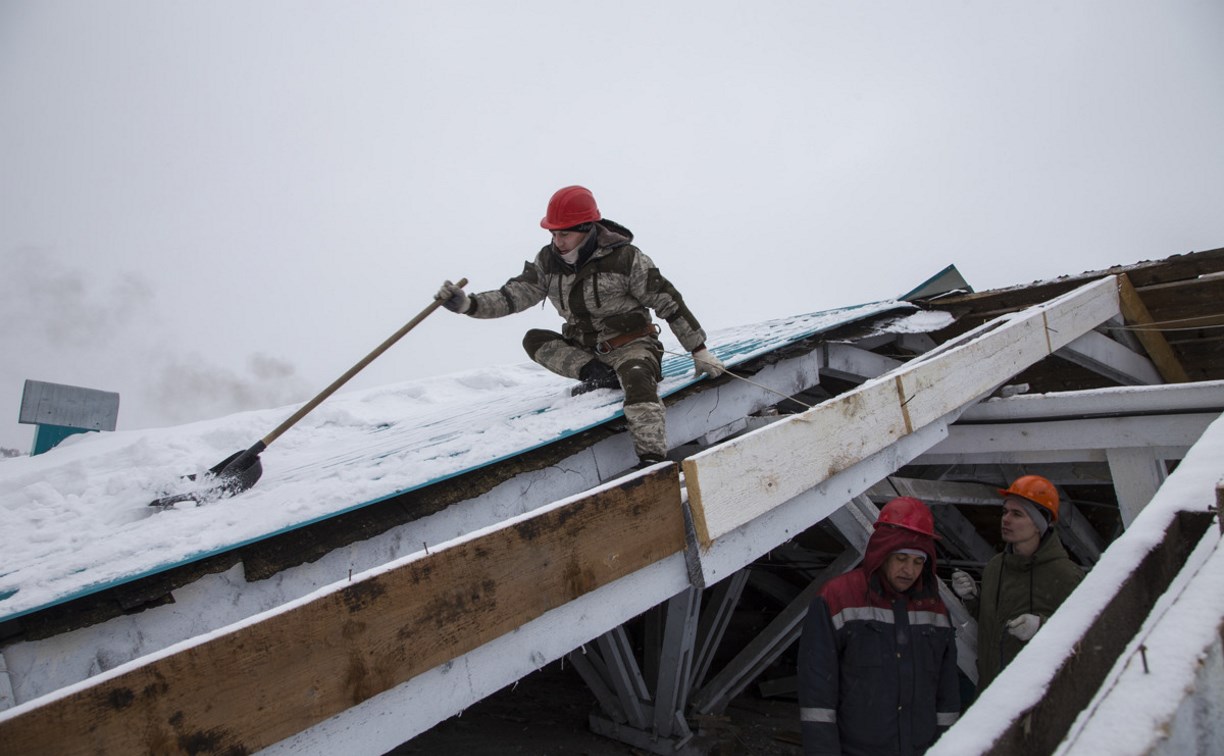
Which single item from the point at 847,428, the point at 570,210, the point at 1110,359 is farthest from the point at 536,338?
the point at 1110,359

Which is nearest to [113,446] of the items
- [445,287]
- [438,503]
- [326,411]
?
[326,411]

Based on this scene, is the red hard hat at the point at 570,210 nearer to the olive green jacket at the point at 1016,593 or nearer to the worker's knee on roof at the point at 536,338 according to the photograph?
the worker's knee on roof at the point at 536,338

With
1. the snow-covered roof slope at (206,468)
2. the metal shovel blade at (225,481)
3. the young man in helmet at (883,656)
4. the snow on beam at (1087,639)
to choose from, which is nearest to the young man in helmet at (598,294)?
the snow-covered roof slope at (206,468)

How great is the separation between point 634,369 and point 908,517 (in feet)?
4.33

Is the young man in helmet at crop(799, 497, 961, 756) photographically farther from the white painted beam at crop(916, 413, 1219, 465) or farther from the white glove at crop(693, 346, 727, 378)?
the white painted beam at crop(916, 413, 1219, 465)

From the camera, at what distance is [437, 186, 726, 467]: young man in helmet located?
3547 mm

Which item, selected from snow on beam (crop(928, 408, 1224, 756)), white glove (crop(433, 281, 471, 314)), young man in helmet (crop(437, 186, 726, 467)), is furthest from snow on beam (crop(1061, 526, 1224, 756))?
white glove (crop(433, 281, 471, 314))

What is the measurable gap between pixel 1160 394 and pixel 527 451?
11.2ft

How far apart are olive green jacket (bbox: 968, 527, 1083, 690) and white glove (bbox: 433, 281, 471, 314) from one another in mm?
2931

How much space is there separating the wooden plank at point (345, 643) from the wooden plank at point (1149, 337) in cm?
559

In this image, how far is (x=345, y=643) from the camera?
5.06ft

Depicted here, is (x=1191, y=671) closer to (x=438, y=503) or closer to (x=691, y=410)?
(x=438, y=503)

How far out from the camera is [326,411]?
566cm

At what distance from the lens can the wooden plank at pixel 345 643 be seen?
1269 mm
